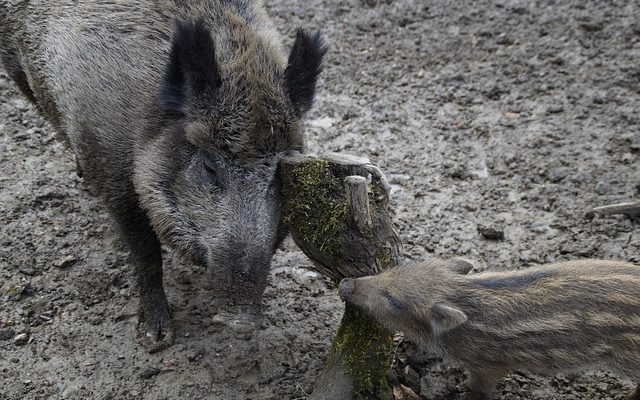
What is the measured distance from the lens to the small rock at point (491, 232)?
442 centimetres

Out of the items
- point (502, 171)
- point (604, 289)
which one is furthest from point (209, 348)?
point (502, 171)

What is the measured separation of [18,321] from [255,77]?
1.96 m

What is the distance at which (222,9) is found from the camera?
3.63 m

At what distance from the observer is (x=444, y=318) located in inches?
124

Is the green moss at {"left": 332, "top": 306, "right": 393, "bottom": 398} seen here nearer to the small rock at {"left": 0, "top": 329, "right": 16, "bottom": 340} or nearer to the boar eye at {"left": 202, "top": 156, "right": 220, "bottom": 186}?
the boar eye at {"left": 202, "top": 156, "right": 220, "bottom": 186}

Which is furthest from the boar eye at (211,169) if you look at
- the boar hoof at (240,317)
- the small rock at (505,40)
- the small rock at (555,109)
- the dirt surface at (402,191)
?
the small rock at (505,40)

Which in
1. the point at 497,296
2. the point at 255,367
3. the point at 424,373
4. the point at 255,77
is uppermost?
the point at 255,77

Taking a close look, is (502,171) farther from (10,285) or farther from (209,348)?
(10,285)

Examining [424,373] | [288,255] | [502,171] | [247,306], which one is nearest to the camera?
[247,306]

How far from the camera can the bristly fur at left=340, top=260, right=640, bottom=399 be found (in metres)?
3.09

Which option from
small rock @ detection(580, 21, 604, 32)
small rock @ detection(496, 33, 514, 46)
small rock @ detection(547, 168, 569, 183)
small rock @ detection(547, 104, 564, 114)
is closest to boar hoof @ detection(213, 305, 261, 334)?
small rock @ detection(547, 168, 569, 183)

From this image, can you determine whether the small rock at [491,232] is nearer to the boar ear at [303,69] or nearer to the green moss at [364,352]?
the green moss at [364,352]

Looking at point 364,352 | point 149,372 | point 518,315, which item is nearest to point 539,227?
point 518,315

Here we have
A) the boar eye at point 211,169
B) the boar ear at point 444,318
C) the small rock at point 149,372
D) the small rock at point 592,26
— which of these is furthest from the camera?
the small rock at point 592,26
